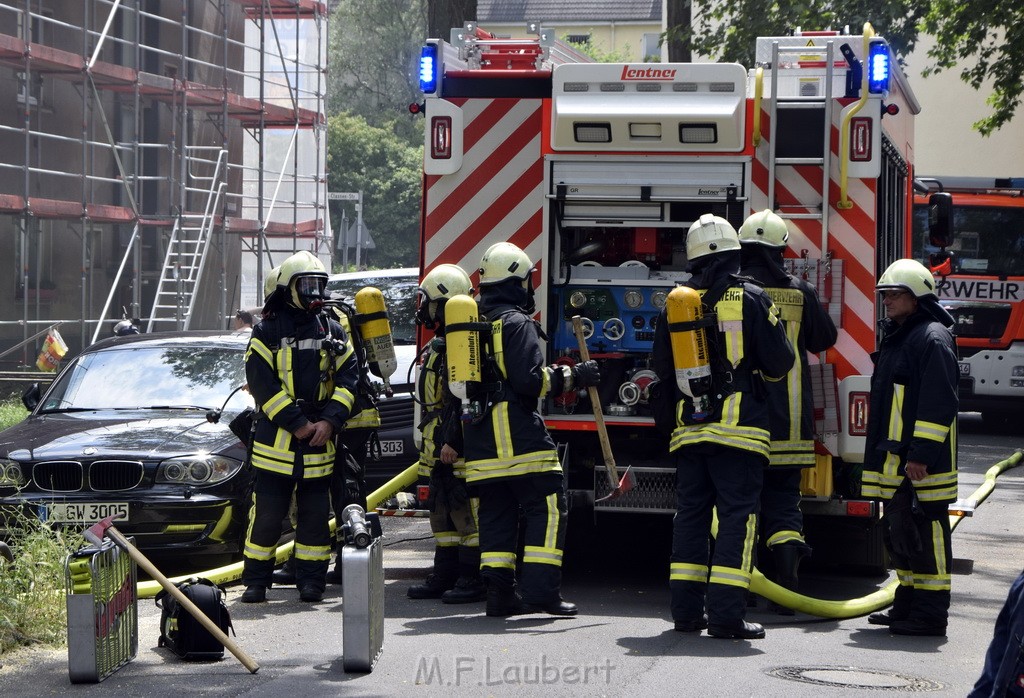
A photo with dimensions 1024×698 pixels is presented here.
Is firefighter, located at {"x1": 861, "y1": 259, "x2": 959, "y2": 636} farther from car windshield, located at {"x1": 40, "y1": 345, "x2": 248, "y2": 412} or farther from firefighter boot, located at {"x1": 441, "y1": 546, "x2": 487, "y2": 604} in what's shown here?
car windshield, located at {"x1": 40, "y1": 345, "x2": 248, "y2": 412}

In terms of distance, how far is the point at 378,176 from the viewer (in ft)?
199

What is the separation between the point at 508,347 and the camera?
727 cm

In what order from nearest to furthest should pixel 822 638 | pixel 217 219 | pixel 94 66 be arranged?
pixel 822 638
pixel 94 66
pixel 217 219

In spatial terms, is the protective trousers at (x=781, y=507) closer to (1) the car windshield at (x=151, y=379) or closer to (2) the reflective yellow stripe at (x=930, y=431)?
(2) the reflective yellow stripe at (x=930, y=431)

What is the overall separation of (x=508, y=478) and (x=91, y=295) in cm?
1669

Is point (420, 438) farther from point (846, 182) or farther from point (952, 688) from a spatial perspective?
point (952, 688)

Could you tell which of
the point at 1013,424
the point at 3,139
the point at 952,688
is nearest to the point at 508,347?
the point at 952,688

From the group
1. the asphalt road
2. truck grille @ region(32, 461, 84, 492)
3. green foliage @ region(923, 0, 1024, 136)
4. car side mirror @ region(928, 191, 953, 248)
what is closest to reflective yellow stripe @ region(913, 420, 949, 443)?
the asphalt road

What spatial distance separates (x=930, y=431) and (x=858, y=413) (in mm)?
926

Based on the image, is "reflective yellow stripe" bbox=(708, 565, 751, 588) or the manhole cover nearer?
the manhole cover

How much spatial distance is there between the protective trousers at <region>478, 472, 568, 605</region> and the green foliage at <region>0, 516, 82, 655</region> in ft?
6.35

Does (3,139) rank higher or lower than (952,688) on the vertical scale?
higher

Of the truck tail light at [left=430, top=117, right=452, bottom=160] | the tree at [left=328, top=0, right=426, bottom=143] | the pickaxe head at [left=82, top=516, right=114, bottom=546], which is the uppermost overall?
the tree at [left=328, top=0, right=426, bottom=143]

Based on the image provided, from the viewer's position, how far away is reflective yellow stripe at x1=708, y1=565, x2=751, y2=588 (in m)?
6.73
